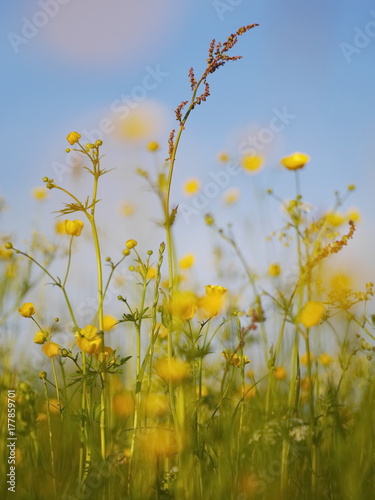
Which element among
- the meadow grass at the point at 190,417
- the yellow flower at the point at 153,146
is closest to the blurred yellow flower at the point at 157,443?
the meadow grass at the point at 190,417

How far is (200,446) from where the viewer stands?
75.1 inches

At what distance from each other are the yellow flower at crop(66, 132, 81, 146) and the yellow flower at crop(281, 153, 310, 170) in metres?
0.80

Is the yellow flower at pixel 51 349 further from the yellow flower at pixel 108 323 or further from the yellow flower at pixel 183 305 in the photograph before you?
the yellow flower at pixel 183 305

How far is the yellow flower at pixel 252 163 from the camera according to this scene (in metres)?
3.68

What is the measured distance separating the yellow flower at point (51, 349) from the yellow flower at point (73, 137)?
2.37 ft

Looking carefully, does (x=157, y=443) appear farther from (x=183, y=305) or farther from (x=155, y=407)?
(x=183, y=305)

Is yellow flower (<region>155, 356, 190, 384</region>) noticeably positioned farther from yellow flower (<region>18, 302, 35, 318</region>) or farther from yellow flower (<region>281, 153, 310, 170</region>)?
yellow flower (<region>281, 153, 310, 170</region>)

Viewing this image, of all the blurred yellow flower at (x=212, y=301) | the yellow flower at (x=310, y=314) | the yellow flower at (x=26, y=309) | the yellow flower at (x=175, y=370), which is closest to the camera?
the yellow flower at (x=310, y=314)

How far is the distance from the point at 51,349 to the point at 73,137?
758mm

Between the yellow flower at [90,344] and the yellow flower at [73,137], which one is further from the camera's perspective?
the yellow flower at [73,137]

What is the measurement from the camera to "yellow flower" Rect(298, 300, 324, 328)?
4.98ft

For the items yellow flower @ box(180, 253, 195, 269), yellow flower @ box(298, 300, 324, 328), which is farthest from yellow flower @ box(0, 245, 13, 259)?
yellow flower @ box(298, 300, 324, 328)

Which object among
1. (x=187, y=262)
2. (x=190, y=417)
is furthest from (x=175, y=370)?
(x=187, y=262)

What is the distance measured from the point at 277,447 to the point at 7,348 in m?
1.53
